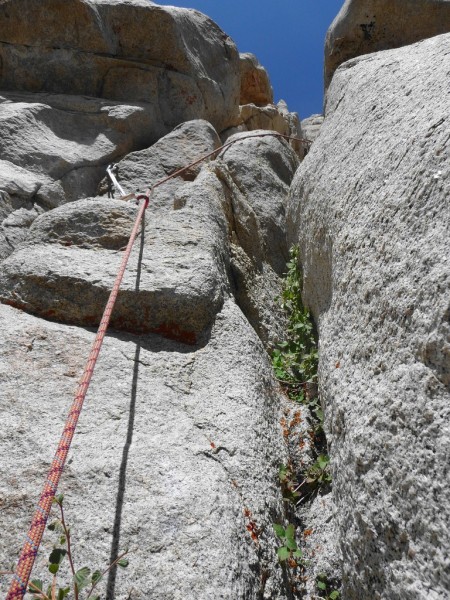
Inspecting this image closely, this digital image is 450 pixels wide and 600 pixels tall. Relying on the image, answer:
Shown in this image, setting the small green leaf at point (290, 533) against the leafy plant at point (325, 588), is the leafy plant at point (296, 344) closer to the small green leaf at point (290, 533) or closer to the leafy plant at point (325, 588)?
the small green leaf at point (290, 533)

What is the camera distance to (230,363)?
3.74 meters

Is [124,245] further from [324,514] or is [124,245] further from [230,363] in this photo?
[324,514]

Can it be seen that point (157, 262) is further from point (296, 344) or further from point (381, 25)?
point (381, 25)

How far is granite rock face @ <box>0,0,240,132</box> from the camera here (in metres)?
9.24

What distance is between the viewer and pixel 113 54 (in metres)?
9.86

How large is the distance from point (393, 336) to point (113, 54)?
9.19 m

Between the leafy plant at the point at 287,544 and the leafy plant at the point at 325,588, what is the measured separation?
5.9 inches

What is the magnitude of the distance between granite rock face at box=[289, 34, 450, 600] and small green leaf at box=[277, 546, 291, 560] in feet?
0.96

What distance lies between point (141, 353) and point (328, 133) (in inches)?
127

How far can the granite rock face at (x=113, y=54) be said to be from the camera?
9242mm

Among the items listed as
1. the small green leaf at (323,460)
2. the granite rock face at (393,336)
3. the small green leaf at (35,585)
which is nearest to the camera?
the small green leaf at (35,585)

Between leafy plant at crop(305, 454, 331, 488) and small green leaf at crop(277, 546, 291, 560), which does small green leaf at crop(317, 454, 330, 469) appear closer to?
leafy plant at crop(305, 454, 331, 488)

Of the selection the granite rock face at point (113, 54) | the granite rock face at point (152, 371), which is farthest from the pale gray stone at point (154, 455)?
the granite rock face at point (113, 54)

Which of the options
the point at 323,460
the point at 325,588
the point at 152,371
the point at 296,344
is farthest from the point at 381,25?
the point at 325,588
